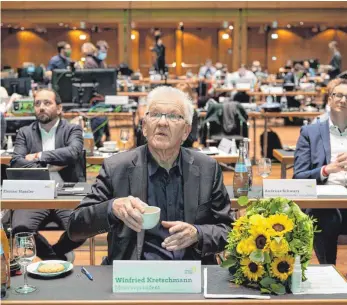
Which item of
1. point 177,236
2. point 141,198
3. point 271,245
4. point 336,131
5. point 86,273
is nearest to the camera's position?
point 271,245

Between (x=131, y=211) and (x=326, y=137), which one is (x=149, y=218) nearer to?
(x=131, y=211)

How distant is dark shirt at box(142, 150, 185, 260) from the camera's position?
2.35 meters

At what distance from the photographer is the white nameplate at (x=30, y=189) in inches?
136

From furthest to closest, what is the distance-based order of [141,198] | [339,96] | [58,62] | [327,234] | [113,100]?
1. [58,62]
2. [113,100]
3. [339,96]
4. [327,234]
5. [141,198]

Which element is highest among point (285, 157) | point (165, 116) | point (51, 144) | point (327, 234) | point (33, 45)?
point (33, 45)

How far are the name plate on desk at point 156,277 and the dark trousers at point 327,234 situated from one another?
1984mm

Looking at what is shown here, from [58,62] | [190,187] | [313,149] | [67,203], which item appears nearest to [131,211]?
[190,187]

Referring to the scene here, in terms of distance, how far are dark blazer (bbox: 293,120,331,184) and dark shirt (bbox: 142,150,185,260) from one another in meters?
1.62

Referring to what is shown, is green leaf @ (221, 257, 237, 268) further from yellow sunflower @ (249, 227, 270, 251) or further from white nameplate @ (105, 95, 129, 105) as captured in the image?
white nameplate @ (105, 95, 129, 105)

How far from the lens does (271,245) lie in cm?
184

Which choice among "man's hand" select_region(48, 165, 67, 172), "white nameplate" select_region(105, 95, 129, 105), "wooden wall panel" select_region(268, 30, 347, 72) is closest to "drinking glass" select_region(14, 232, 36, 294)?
"man's hand" select_region(48, 165, 67, 172)

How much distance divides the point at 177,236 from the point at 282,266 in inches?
17.6

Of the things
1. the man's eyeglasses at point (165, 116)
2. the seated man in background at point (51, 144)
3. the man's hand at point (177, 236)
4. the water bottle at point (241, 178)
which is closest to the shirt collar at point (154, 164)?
the man's eyeglasses at point (165, 116)

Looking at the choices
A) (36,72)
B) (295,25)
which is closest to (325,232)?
(36,72)
